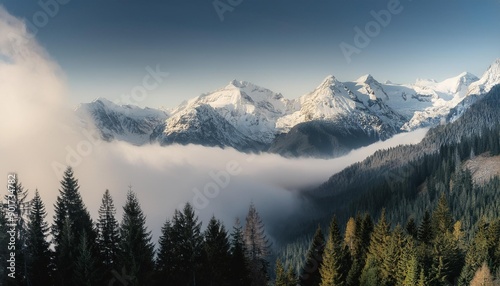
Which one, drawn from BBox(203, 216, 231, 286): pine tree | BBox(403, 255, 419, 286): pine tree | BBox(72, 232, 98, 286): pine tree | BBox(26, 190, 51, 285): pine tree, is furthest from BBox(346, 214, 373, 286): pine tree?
BBox(26, 190, 51, 285): pine tree

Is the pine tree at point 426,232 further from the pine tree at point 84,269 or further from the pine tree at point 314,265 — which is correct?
the pine tree at point 84,269

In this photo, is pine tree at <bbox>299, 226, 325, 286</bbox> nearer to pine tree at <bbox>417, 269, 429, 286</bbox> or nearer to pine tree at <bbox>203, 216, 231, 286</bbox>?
pine tree at <bbox>417, 269, 429, 286</bbox>

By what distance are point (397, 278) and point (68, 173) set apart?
52242 mm

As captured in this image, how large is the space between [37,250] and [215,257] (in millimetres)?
24134

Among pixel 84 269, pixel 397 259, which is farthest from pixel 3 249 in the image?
pixel 397 259

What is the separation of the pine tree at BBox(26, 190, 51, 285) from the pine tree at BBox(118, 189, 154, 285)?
1014cm

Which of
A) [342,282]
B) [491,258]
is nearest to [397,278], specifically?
[342,282]

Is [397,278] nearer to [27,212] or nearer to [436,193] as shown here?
[27,212]

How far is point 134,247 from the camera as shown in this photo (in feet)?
169

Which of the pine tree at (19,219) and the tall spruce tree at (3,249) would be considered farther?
the pine tree at (19,219)

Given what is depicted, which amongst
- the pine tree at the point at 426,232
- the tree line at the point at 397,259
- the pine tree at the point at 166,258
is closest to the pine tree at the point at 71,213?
the pine tree at the point at 166,258

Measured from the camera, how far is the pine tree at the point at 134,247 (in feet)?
164

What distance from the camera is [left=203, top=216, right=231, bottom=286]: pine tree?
53.8 m

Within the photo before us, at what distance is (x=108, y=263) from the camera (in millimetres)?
56000
